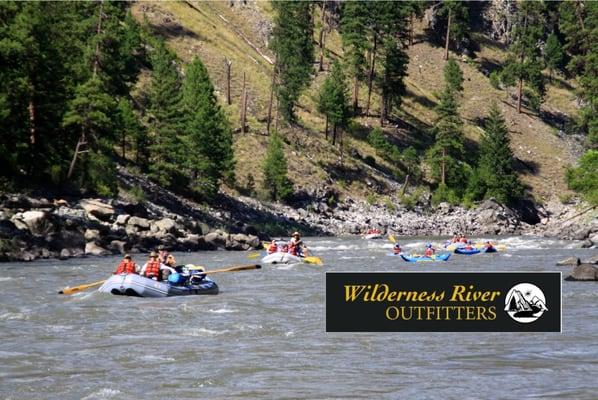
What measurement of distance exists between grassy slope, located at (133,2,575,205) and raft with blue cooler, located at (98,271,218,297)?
48.7m

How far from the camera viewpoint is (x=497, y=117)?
92.0 meters

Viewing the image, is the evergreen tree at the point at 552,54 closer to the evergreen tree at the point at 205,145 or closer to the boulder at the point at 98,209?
the evergreen tree at the point at 205,145

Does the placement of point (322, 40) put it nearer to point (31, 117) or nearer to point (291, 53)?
point (291, 53)

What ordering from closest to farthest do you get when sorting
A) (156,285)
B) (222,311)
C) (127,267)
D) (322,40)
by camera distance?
1. (222,311)
2. (156,285)
3. (127,267)
4. (322,40)

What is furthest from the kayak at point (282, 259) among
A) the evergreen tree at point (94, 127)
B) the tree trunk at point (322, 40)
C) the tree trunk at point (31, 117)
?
the tree trunk at point (322, 40)

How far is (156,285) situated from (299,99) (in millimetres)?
70673

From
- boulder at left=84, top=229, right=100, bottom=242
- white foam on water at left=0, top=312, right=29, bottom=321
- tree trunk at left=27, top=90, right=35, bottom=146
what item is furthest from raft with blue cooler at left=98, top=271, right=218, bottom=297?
tree trunk at left=27, top=90, right=35, bottom=146

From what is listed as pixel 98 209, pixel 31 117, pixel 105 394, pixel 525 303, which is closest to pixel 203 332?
pixel 105 394

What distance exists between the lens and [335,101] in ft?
285

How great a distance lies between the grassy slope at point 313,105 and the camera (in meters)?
86.0

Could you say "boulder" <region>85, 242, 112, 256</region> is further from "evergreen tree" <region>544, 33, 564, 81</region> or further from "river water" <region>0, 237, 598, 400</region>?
"evergreen tree" <region>544, 33, 564, 81</region>

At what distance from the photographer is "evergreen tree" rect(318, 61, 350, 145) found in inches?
3408

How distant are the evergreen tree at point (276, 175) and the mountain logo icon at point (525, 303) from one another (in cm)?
5859

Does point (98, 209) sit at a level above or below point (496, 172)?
below
